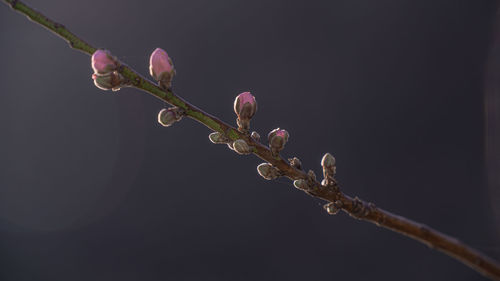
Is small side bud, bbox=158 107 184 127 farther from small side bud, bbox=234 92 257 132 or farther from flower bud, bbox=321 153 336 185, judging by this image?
flower bud, bbox=321 153 336 185

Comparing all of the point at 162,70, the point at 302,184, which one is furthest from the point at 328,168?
the point at 162,70

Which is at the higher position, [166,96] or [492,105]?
[492,105]

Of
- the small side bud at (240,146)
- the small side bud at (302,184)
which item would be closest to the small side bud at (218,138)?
the small side bud at (240,146)

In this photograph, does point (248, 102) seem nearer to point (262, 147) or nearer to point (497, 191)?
point (262, 147)

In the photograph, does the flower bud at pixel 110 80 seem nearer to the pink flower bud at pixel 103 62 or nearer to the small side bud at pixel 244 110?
the pink flower bud at pixel 103 62

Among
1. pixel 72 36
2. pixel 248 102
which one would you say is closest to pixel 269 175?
pixel 248 102

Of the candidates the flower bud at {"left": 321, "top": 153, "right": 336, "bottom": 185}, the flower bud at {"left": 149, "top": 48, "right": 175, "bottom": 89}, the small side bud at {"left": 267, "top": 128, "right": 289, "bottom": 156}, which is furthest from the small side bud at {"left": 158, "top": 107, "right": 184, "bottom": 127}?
the flower bud at {"left": 321, "top": 153, "right": 336, "bottom": 185}
